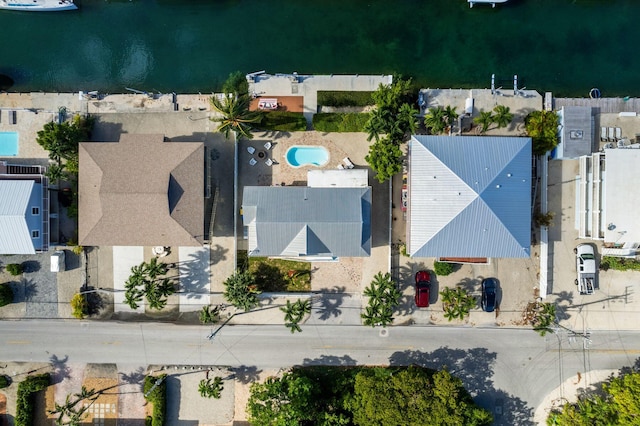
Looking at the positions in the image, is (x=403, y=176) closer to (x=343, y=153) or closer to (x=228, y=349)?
(x=343, y=153)

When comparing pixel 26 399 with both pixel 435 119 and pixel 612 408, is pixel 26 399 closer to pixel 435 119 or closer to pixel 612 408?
pixel 435 119

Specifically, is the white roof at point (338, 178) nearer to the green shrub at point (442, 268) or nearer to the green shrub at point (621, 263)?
the green shrub at point (442, 268)

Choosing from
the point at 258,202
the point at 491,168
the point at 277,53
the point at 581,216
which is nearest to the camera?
the point at 491,168

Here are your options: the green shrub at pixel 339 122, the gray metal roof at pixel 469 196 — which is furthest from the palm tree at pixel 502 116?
the green shrub at pixel 339 122

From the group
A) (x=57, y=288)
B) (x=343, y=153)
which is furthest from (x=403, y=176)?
(x=57, y=288)

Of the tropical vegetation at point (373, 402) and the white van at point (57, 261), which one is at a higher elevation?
the white van at point (57, 261)
